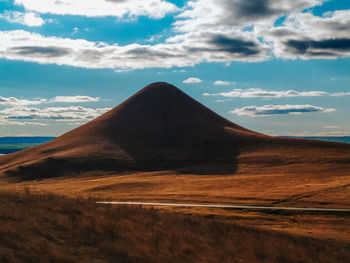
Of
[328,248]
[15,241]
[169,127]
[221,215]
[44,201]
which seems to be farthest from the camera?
[169,127]

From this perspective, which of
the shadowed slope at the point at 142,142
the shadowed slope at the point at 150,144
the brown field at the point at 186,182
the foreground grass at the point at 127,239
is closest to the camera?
the foreground grass at the point at 127,239

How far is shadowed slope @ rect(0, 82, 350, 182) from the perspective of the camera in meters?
54.3

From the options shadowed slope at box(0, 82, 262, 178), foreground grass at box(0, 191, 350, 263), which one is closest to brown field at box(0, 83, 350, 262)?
foreground grass at box(0, 191, 350, 263)

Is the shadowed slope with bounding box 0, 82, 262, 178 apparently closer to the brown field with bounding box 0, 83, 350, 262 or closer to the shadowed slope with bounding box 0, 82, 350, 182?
the shadowed slope with bounding box 0, 82, 350, 182

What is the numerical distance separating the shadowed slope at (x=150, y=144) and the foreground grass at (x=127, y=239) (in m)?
33.8

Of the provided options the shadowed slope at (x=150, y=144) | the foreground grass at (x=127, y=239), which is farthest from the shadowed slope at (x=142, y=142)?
the foreground grass at (x=127, y=239)

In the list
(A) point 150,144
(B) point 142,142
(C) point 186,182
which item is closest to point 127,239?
(C) point 186,182

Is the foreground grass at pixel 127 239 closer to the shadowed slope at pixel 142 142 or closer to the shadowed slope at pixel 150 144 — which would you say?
the shadowed slope at pixel 150 144

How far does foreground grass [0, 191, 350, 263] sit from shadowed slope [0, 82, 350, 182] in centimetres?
3377

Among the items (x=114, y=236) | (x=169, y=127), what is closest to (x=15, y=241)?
(x=114, y=236)

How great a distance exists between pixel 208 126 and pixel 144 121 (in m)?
15.2

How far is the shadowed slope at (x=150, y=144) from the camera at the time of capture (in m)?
54.3

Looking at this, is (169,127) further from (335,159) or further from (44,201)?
(44,201)

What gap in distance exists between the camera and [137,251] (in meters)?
9.78
